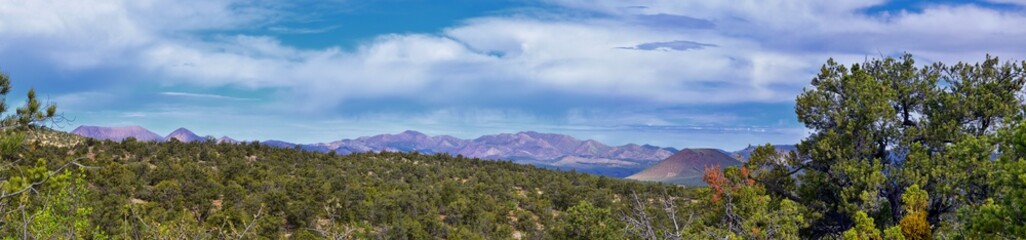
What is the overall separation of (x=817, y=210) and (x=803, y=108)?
3.09m

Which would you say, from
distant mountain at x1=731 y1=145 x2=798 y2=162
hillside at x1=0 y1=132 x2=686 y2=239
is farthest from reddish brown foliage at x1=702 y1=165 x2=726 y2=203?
hillside at x1=0 y1=132 x2=686 y2=239

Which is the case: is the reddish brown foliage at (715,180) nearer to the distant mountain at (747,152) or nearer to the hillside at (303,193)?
the distant mountain at (747,152)

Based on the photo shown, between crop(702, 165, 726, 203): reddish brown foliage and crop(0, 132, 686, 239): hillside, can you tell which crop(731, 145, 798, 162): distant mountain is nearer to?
crop(702, 165, 726, 203): reddish brown foliage

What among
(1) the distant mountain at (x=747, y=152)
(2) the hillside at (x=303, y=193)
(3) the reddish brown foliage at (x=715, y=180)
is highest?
(1) the distant mountain at (x=747, y=152)

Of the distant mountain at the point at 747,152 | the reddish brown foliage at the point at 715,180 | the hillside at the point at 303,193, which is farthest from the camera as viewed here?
the hillside at the point at 303,193

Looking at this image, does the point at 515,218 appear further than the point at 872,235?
Yes

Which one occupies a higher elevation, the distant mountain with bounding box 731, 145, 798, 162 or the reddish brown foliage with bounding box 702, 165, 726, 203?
the distant mountain with bounding box 731, 145, 798, 162

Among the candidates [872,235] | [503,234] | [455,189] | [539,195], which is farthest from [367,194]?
[872,235]

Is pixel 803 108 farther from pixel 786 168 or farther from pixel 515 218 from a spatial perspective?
pixel 515 218

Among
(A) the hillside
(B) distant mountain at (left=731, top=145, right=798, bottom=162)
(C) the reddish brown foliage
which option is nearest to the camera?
(C) the reddish brown foliage

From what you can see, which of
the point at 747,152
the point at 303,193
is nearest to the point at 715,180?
the point at 747,152

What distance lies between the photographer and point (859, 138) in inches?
762

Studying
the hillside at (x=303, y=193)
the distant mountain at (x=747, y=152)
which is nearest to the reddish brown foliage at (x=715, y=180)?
the distant mountain at (x=747, y=152)

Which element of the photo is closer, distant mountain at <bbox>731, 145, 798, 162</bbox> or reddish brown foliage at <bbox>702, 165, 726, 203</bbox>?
reddish brown foliage at <bbox>702, 165, 726, 203</bbox>
